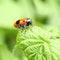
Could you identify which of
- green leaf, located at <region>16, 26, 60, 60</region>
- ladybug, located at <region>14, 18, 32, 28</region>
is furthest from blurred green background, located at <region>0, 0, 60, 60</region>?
green leaf, located at <region>16, 26, 60, 60</region>

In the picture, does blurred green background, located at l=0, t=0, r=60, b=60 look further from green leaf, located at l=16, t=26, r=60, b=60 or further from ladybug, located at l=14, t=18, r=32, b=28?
green leaf, located at l=16, t=26, r=60, b=60

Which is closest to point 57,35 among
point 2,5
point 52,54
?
point 52,54

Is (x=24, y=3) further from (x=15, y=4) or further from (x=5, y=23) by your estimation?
(x=5, y=23)

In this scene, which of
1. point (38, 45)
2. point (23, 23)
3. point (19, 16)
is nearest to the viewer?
point (38, 45)

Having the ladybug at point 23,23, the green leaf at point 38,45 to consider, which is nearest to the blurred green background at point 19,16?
the ladybug at point 23,23

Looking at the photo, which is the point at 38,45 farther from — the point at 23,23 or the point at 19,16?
the point at 19,16

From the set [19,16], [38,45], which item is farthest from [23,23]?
[19,16]
